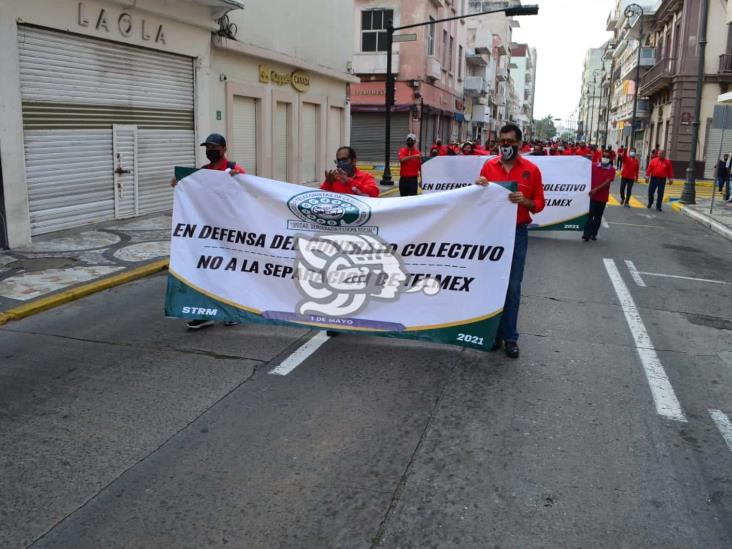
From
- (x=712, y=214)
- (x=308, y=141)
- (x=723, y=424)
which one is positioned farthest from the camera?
(x=308, y=141)

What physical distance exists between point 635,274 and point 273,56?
490 inches

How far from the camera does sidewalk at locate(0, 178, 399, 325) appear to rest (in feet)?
25.2

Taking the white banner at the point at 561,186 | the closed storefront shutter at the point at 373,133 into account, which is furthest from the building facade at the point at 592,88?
the white banner at the point at 561,186

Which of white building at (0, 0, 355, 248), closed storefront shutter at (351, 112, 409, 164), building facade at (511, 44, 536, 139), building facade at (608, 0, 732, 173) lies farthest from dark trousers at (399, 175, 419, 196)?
building facade at (511, 44, 536, 139)

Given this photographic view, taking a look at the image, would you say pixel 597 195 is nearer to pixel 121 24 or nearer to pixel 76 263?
pixel 76 263

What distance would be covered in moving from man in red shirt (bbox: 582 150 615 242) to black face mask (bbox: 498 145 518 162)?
751 cm

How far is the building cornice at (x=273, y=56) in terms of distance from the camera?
16.5m

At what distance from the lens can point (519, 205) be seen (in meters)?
5.77

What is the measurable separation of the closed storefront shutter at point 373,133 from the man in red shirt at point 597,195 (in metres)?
25.5

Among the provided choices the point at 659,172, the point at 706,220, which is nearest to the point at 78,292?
the point at 706,220

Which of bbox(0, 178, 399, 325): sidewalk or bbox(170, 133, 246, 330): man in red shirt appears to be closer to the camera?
bbox(170, 133, 246, 330): man in red shirt

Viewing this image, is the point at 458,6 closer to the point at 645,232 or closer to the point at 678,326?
the point at 645,232

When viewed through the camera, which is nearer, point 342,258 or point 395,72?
point 342,258

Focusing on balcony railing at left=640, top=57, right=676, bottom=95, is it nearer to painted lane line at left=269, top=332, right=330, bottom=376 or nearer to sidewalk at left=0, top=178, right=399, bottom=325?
sidewalk at left=0, top=178, right=399, bottom=325
